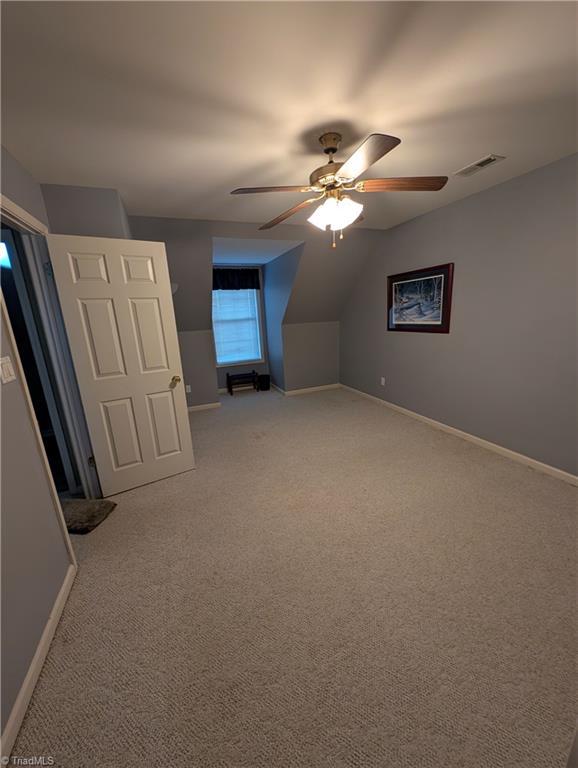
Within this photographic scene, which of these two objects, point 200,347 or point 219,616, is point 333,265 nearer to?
point 200,347

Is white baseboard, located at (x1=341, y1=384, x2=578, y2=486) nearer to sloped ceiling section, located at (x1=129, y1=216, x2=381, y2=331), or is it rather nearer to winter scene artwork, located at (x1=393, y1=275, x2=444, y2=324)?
winter scene artwork, located at (x1=393, y1=275, x2=444, y2=324)

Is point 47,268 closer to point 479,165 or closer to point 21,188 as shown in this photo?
point 21,188

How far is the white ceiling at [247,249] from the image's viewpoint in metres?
3.58

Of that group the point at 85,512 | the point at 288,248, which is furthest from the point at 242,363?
the point at 85,512

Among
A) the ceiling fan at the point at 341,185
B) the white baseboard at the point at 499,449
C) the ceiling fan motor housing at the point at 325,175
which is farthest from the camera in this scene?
the white baseboard at the point at 499,449

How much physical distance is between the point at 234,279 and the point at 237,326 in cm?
82

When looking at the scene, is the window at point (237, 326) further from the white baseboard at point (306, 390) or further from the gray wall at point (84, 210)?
the gray wall at point (84, 210)

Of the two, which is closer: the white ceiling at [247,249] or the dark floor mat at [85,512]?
the dark floor mat at [85,512]

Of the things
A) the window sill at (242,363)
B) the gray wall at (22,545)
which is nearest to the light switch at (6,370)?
the gray wall at (22,545)

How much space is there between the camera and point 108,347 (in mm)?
2271

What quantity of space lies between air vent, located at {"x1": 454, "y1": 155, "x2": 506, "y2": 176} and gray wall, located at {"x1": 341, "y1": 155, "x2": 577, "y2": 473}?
18.4 inches

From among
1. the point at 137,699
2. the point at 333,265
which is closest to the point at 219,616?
the point at 137,699

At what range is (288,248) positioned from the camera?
13.1 feet

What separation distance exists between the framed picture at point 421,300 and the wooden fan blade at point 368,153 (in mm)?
2039
